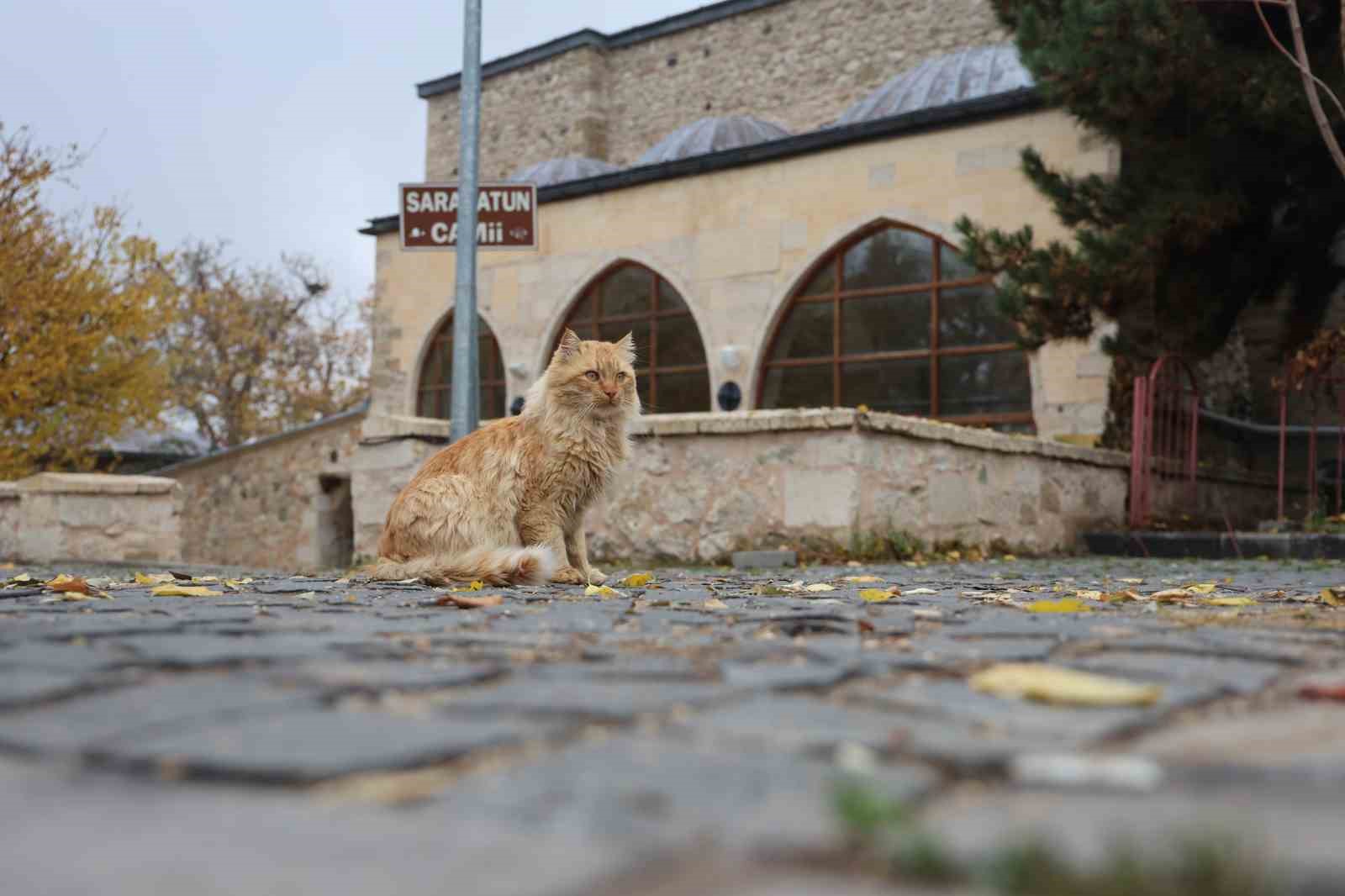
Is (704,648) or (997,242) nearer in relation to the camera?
(704,648)

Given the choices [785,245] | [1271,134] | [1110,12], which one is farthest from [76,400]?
[1271,134]

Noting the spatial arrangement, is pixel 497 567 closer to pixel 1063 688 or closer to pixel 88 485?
pixel 1063 688

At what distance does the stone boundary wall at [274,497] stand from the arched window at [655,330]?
4091 mm

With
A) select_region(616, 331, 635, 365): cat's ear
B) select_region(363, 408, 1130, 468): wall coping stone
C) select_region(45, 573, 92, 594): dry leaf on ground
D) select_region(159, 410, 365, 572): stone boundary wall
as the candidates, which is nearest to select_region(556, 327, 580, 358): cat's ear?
select_region(616, 331, 635, 365): cat's ear

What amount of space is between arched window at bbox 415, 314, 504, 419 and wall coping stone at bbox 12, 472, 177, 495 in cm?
894

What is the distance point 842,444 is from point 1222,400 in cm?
936

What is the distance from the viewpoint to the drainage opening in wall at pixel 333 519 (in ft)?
60.0

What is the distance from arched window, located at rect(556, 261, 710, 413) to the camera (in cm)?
1680

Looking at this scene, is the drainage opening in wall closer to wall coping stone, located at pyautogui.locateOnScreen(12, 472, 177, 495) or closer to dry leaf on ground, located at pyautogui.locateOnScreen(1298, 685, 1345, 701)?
wall coping stone, located at pyautogui.locateOnScreen(12, 472, 177, 495)

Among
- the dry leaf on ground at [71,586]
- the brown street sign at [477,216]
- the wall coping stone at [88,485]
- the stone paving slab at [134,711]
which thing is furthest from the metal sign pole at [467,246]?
the stone paving slab at [134,711]

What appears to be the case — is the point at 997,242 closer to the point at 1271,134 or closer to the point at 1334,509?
the point at 1271,134

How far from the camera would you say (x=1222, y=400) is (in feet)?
50.1

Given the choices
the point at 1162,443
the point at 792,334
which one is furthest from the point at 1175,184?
the point at 792,334

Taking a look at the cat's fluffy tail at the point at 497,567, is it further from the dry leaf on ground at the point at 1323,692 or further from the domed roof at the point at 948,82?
the domed roof at the point at 948,82
